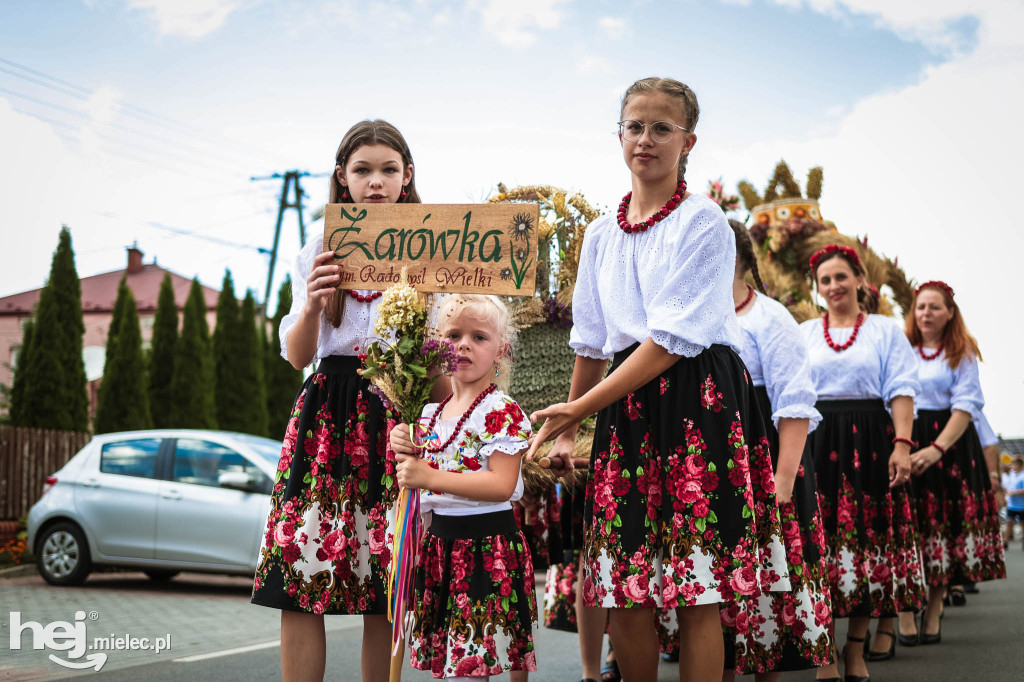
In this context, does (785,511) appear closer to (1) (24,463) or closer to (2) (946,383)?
(2) (946,383)

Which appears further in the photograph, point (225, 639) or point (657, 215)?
point (225, 639)

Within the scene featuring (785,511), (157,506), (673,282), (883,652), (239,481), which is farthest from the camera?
(157,506)

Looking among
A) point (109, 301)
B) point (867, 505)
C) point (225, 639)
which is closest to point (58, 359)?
point (225, 639)

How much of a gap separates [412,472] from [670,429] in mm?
795

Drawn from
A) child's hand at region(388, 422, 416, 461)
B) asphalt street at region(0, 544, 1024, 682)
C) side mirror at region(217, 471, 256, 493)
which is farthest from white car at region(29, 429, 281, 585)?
child's hand at region(388, 422, 416, 461)

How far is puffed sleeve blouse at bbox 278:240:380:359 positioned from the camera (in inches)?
136

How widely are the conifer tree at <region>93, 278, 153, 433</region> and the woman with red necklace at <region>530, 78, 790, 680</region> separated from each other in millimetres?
17321

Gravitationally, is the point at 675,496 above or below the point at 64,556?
above

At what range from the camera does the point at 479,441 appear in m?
3.31

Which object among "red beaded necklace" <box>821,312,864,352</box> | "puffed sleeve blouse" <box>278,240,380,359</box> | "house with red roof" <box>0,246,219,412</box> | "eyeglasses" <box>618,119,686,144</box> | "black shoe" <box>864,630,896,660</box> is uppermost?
"house with red roof" <box>0,246,219,412</box>

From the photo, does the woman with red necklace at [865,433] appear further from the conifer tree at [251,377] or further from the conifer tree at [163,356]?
the conifer tree at [251,377]

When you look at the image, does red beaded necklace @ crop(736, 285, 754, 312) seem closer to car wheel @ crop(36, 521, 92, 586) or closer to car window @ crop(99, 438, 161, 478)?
car window @ crop(99, 438, 161, 478)

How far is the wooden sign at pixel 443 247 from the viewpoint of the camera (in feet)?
10.3

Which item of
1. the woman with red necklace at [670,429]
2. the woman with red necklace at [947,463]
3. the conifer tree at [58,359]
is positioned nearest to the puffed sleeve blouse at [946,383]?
the woman with red necklace at [947,463]
